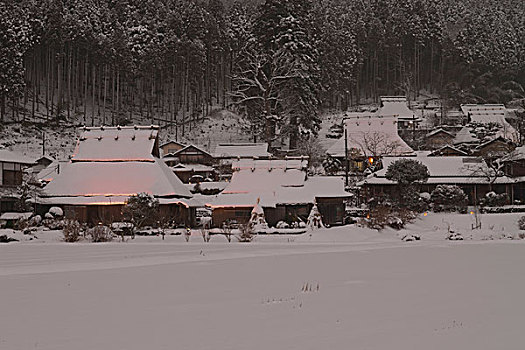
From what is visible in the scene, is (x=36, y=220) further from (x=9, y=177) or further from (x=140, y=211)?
(x=9, y=177)

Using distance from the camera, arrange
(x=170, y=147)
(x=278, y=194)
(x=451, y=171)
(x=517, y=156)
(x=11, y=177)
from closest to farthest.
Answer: (x=278, y=194) → (x=11, y=177) → (x=517, y=156) → (x=451, y=171) → (x=170, y=147)

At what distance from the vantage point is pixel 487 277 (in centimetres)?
1255

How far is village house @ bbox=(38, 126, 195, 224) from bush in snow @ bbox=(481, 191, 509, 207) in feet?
62.9

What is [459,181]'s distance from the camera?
42344 millimetres

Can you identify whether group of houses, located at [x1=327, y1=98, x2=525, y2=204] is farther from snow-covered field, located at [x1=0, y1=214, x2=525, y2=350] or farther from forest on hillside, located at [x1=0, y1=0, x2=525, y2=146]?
snow-covered field, located at [x1=0, y1=214, x2=525, y2=350]

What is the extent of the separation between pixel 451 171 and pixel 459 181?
1.34 m

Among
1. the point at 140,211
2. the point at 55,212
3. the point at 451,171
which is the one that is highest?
the point at 451,171

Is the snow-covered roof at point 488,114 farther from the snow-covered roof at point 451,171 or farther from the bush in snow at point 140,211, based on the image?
the bush in snow at point 140,211

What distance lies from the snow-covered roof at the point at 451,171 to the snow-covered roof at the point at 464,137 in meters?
16.1

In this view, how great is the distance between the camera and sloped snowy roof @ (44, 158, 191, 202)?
33.8m

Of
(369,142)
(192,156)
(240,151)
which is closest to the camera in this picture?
(240,151)

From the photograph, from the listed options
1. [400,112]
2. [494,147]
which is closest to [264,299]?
[494,147]

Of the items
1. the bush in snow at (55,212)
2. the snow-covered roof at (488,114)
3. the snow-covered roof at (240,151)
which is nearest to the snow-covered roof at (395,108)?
the snow-covered roof at (488,114)

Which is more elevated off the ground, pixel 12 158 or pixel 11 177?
pixel 12 158
